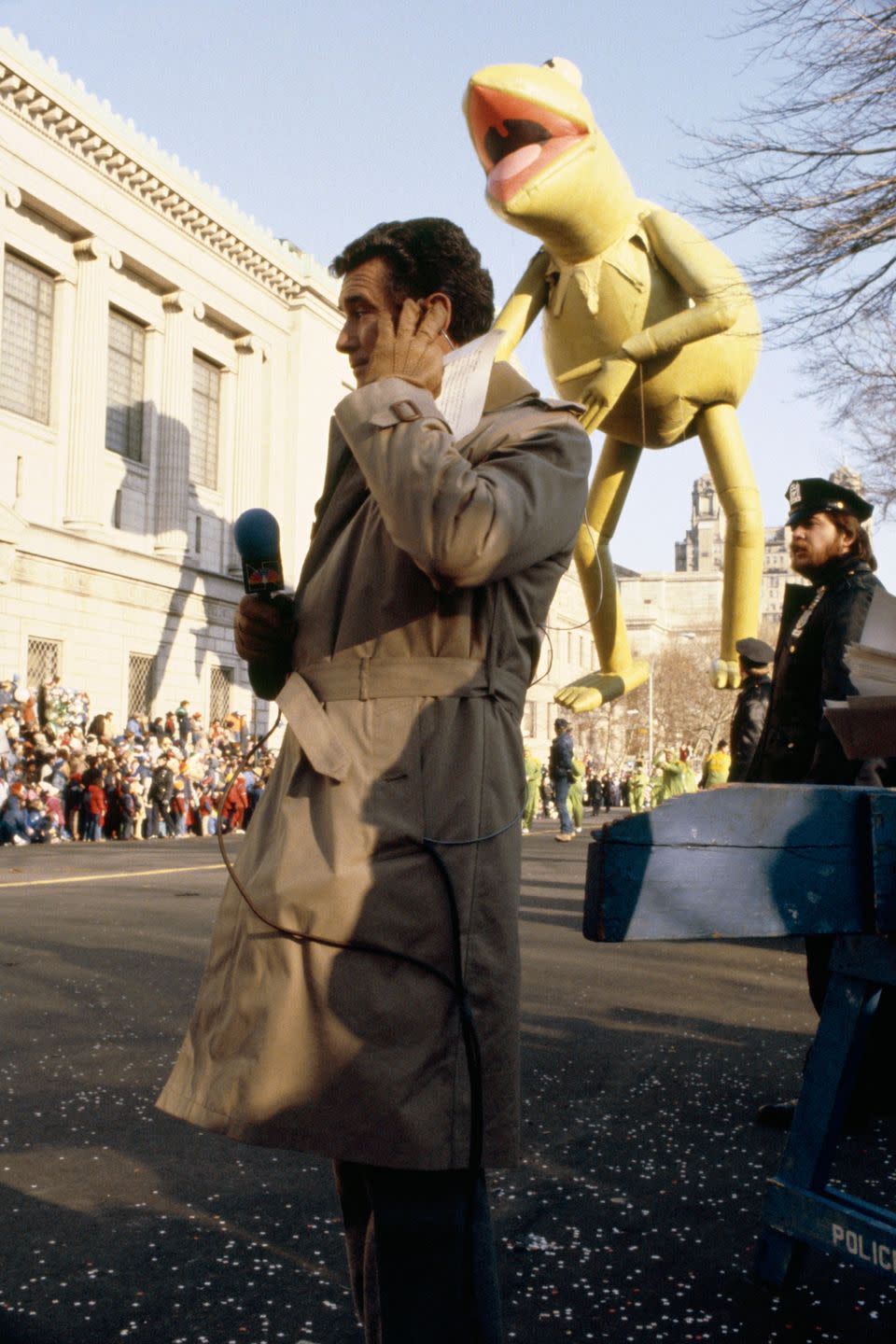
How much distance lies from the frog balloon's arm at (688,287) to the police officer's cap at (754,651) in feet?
4.92

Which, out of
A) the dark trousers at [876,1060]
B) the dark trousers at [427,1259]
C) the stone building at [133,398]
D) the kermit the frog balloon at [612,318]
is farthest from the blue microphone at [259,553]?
the stone building at [133,398]

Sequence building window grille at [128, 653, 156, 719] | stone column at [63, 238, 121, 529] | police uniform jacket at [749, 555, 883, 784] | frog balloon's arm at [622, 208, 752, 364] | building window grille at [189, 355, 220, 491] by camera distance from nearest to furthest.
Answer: police uniform jacket at [749, 555, 883, 784], frog balloon's arm at [622, 208, 752, 364], stone column at [63, 238, 121, 529], building window grille at [128, 653, 156, 719], building window grille at [189, 355, 220, 491]

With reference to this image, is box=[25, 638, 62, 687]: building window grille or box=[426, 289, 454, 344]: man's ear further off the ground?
box=[25, 638, 62, 687]: building window grille

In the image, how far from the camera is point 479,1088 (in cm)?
164

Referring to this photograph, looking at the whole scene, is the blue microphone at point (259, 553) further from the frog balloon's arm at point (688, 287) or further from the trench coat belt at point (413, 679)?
the frog balloon's arm at point (688, 287)

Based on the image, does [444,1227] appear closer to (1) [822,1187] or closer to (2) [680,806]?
(2) [680,806]

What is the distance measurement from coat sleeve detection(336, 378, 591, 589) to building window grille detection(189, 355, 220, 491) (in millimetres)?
40104

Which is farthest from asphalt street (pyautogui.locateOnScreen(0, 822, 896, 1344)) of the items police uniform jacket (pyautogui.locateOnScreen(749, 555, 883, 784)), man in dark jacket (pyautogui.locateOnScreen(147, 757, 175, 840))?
man in dark jacket (pyautogui.locateOnScreen(147, 757, 175, 840))

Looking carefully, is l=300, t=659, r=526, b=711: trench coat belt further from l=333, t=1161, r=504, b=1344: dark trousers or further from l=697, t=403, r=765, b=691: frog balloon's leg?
l=697, t=403, r=765, b=691: frog balloon's leg

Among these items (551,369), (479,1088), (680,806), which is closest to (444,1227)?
(479,1088)

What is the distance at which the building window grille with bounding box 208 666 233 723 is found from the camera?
4000 centimetres

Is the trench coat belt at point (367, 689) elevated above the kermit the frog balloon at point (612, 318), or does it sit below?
below

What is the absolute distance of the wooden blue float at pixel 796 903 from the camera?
6.47ft

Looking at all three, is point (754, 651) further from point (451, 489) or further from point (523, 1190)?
point (451, 489)
